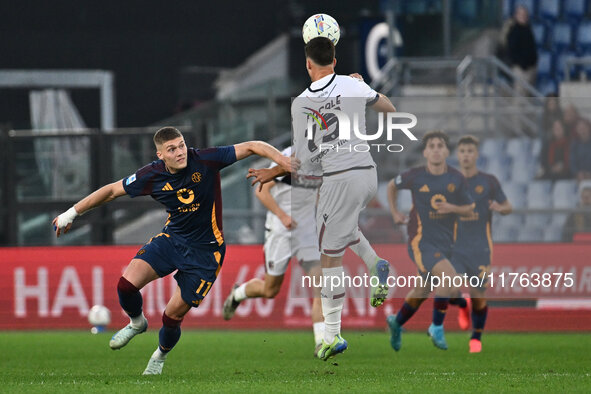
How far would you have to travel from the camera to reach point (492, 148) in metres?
13.1

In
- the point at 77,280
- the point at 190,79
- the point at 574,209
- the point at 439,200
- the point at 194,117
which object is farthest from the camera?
the point at 190,79

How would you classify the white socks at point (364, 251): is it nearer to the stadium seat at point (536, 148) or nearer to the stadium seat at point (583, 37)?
the stadium seat at point (536, 148)

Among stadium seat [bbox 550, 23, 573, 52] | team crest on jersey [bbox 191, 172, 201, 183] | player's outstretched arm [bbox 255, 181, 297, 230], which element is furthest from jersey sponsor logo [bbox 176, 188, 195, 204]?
stadium seat [bbox 550, 23, 573, 52]

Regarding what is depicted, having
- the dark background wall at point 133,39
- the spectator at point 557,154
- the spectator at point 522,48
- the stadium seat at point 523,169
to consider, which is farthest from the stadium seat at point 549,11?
the stadium seat at point 523,169

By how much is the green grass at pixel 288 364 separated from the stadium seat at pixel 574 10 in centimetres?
773

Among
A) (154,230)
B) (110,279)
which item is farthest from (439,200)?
(154,230)

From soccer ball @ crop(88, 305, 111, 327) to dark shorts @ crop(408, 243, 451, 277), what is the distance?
4599 millimetres

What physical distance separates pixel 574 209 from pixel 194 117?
23.6ft

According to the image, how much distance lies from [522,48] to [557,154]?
17.8 feet

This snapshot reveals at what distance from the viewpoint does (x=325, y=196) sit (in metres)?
8.55

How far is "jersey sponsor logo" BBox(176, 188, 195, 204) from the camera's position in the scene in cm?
870

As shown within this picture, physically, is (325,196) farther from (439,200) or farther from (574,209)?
(574,209)

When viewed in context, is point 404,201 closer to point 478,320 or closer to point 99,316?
point 478,320

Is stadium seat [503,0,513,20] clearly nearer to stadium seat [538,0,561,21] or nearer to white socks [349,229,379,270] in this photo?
stadium seat [538,0,561,21]
